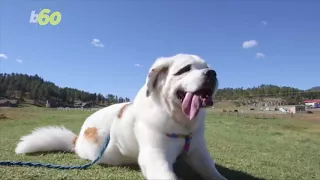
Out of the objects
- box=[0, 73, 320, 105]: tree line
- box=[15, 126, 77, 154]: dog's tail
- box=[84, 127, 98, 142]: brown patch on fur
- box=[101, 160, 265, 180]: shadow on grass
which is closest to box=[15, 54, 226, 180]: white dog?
box=[101, 160, 265, 180]: shadow on grass

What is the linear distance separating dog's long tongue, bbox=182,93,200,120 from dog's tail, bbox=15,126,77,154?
8.85ft

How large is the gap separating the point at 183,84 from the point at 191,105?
0.76ft

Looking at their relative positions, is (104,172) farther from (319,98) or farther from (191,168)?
(319,98)

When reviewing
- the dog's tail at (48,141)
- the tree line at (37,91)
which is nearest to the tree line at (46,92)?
the tree line at (37,91)

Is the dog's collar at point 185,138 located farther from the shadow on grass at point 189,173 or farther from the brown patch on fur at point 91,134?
the brown patch on fur at point 91,134

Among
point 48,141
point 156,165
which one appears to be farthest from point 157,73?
point 48,141

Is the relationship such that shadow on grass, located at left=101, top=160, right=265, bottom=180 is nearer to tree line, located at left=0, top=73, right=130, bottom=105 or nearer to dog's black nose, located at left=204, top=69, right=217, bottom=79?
dog's black nose, located at left=204, top=69, right=217, bottom=79

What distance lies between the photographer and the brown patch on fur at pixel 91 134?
430 cm

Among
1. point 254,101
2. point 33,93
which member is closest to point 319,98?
point 254,101

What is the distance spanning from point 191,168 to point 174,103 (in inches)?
40.3

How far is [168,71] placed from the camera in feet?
11.5

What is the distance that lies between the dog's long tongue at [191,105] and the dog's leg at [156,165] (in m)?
0.47

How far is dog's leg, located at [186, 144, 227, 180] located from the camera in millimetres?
3680

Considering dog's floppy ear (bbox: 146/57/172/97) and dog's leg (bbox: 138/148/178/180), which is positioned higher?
dog's floppy ear (bbox: 146/57/172/97)
